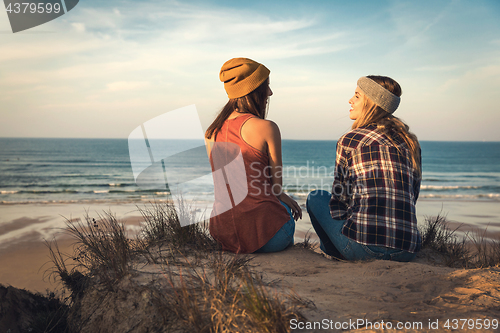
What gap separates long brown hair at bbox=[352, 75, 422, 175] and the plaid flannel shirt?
4cm

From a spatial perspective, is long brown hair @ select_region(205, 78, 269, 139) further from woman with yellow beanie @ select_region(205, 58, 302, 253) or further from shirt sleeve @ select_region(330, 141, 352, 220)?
shirt sleeve @ select_region(330, 141, 352, 220)

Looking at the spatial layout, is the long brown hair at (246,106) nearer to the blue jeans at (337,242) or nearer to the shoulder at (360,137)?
the shoulder at (360,137)

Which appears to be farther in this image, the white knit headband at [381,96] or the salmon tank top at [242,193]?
the salmon tank top at [242,193]

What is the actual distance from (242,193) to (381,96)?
142cm

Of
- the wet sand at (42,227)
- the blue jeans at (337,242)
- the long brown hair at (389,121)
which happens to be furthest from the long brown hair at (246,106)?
the wet sand at (42,227)

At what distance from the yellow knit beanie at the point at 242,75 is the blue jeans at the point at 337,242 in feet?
3.86

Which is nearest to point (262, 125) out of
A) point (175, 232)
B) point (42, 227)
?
point (175, 232)

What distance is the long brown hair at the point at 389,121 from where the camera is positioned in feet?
8.29

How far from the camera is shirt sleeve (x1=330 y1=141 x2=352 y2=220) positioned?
8.97 feet

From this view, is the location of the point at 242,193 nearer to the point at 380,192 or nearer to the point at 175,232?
the point at 175,232

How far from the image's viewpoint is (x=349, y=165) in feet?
8.80

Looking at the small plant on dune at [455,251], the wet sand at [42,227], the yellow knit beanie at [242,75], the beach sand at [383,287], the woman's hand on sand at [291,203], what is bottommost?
the wet sand at [42,227]

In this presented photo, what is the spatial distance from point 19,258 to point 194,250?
396 centimetres

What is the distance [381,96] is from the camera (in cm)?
260
